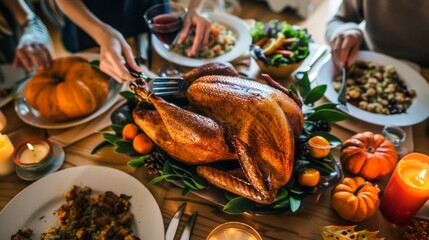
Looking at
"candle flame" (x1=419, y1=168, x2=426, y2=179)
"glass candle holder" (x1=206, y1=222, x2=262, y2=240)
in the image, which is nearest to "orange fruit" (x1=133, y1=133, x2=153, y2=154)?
"glass candle holder" (x1=206, y1=222, x2=262, y2=240)

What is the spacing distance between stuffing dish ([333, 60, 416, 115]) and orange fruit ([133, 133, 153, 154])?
2.41 ft

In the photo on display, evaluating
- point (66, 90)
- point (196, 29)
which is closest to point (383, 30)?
point (196, 29)

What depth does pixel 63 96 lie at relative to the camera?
111 cm

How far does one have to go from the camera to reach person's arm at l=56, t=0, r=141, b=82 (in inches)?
42.7

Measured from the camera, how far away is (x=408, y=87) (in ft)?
4.10

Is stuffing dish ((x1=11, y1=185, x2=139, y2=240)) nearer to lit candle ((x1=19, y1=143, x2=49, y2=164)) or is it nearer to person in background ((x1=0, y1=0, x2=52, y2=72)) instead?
lit candle ((x1=19, y1=143, x2=49, y2=164))

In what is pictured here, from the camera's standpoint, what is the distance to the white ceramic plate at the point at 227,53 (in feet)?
4.49

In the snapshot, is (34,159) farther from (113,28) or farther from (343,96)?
(343,96)

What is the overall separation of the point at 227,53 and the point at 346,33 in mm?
505

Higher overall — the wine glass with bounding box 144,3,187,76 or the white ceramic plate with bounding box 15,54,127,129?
the wine glass with bounding box 144,3,187,76

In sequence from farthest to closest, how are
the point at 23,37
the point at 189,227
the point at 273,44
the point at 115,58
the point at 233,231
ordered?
1. the point at 23,37
2. the point at 273,44
3. the point at 115,58
4. the point at 189,227
5. the point at 233,231

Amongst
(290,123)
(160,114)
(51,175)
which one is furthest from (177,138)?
(51,175)

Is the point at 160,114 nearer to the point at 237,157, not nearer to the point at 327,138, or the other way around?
the point at 237,157

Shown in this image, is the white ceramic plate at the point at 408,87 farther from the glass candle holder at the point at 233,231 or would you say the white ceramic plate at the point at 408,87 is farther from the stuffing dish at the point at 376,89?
the glass candle holder at the point at 233,231
